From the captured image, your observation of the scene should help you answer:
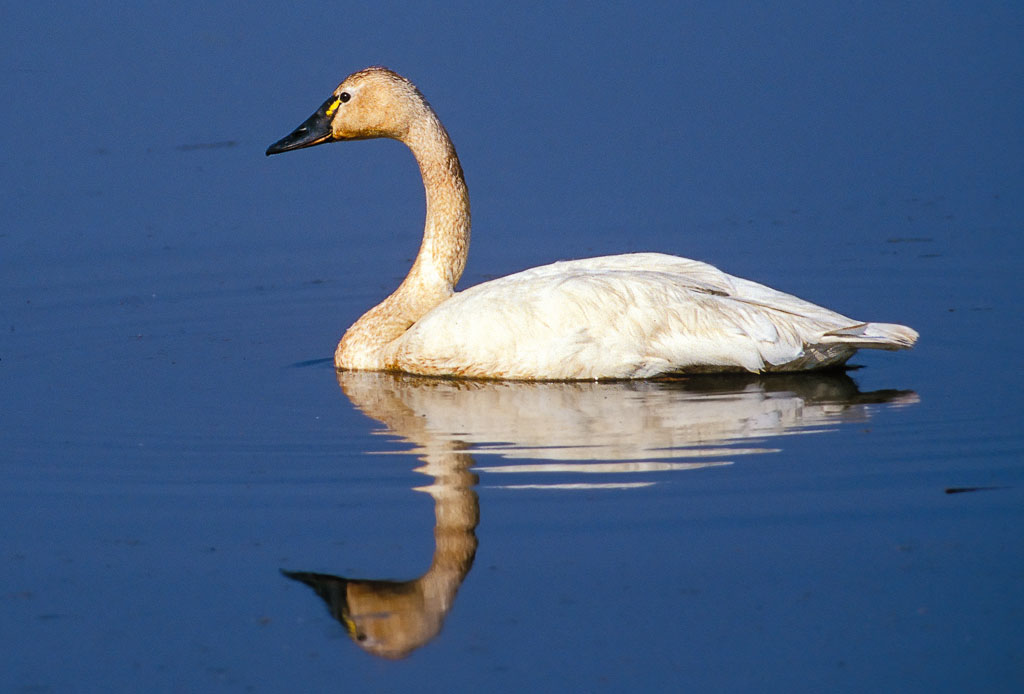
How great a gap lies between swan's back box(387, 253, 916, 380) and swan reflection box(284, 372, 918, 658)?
0.44 ft

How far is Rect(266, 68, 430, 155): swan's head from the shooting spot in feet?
36.5

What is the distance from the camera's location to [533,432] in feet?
28.9

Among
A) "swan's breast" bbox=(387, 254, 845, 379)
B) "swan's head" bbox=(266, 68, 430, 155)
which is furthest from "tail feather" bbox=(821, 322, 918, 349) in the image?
"swan's head" bbox=(266, 68, 430, 155)

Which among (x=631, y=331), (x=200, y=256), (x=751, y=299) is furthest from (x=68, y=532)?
(x=200, y=256)

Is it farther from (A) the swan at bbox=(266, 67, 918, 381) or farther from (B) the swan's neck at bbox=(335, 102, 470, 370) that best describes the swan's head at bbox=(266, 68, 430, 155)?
(A) the swan at bbox=(266, 67, 918, 381)

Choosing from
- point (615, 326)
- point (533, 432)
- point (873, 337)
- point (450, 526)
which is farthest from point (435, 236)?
point (450, 526)

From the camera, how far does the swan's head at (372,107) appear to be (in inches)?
438

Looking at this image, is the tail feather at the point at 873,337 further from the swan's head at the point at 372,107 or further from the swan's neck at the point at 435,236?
the swan's head at the point at 372,107

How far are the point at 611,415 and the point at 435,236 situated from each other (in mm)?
2561

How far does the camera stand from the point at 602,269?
10109mm

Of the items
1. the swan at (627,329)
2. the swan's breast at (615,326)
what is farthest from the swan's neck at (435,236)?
the swan's breast at (615,326)

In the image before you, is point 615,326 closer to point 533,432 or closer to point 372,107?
point 533,432

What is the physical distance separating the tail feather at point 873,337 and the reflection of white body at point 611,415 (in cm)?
29

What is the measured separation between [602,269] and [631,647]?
4.26 meters
